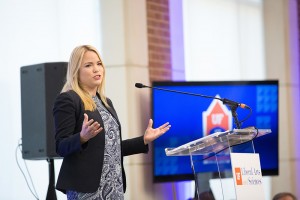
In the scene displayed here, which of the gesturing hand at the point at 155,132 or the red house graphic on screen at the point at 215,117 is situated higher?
the red house graphic on screen at the point at 215,117

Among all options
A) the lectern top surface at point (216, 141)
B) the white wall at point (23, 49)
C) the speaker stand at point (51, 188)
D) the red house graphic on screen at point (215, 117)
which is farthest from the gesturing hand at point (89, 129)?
the red house graphic on screen at point (215, 117)

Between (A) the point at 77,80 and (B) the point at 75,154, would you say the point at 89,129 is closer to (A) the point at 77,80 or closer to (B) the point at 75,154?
(B) the point at 75,154

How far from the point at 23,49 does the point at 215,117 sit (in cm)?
205

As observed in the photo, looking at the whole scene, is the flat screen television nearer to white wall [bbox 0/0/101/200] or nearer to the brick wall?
the brick wall

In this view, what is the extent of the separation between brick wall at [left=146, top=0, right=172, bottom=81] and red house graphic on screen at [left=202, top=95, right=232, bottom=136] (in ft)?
1.97

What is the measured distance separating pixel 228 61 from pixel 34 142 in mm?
3508

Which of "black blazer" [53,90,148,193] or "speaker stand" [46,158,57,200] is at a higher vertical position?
"black blazer" [53,90,148,193]

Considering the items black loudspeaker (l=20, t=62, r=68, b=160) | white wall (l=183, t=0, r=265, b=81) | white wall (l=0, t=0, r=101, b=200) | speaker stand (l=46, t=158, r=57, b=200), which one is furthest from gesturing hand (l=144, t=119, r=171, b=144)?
white wall (l=183, t=0, r=265, b=81)

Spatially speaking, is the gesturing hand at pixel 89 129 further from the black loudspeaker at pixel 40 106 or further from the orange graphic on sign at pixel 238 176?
the black loudspeaker at pixel 40 106

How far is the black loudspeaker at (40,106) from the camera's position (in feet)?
15.6

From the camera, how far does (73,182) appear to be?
340cm

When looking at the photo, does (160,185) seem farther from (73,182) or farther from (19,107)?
(73,182)

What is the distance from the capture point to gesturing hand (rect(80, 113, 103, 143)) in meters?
3.20

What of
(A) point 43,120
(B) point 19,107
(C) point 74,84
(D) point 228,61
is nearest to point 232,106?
(C) point 74,84
